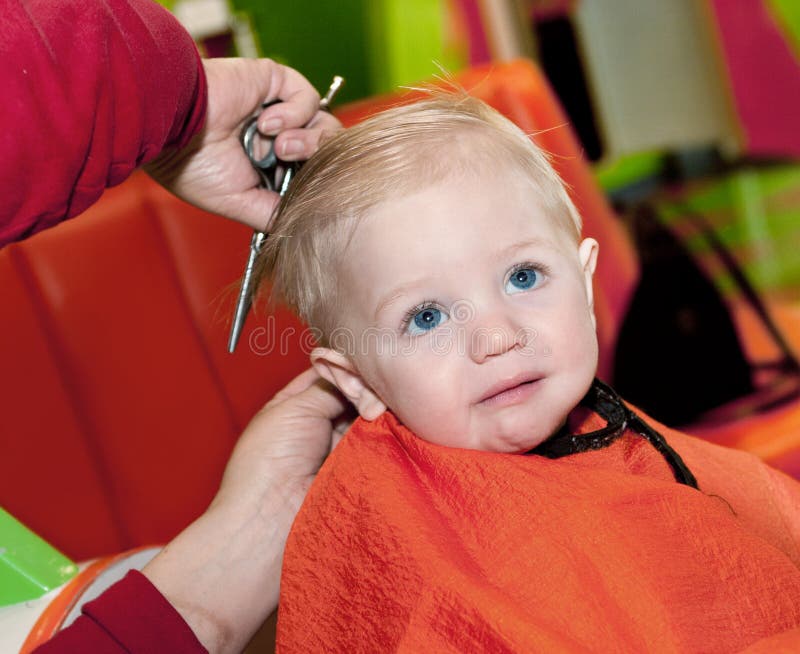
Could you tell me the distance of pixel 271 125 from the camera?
3.13ft

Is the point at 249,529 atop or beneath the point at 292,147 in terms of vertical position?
beneath

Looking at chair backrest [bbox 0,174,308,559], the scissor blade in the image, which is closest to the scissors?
the scissor blade

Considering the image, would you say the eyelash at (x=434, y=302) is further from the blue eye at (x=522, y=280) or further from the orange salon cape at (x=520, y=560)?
the orange salon cape at (x=520, y=560)

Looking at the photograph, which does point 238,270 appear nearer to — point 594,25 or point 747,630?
point 747,630

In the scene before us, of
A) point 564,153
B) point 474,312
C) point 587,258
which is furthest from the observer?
point 564,153

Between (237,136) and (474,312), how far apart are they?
36 centimetres

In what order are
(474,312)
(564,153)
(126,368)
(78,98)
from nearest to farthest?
1. (78,98)
2. (474,312)
3. (126,368)
4. (564,153)

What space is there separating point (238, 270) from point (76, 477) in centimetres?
44

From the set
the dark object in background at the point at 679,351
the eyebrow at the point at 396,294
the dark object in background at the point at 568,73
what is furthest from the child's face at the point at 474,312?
the dark object in background at the point at 568,73

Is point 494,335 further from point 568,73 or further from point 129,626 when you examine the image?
point 568,73

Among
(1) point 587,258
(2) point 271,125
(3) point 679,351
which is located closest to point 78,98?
(2) point 271,125

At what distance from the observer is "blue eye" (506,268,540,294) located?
83 centimetres

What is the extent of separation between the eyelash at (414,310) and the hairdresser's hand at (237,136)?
235mm

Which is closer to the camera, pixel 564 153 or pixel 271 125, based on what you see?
pixel 271 125
